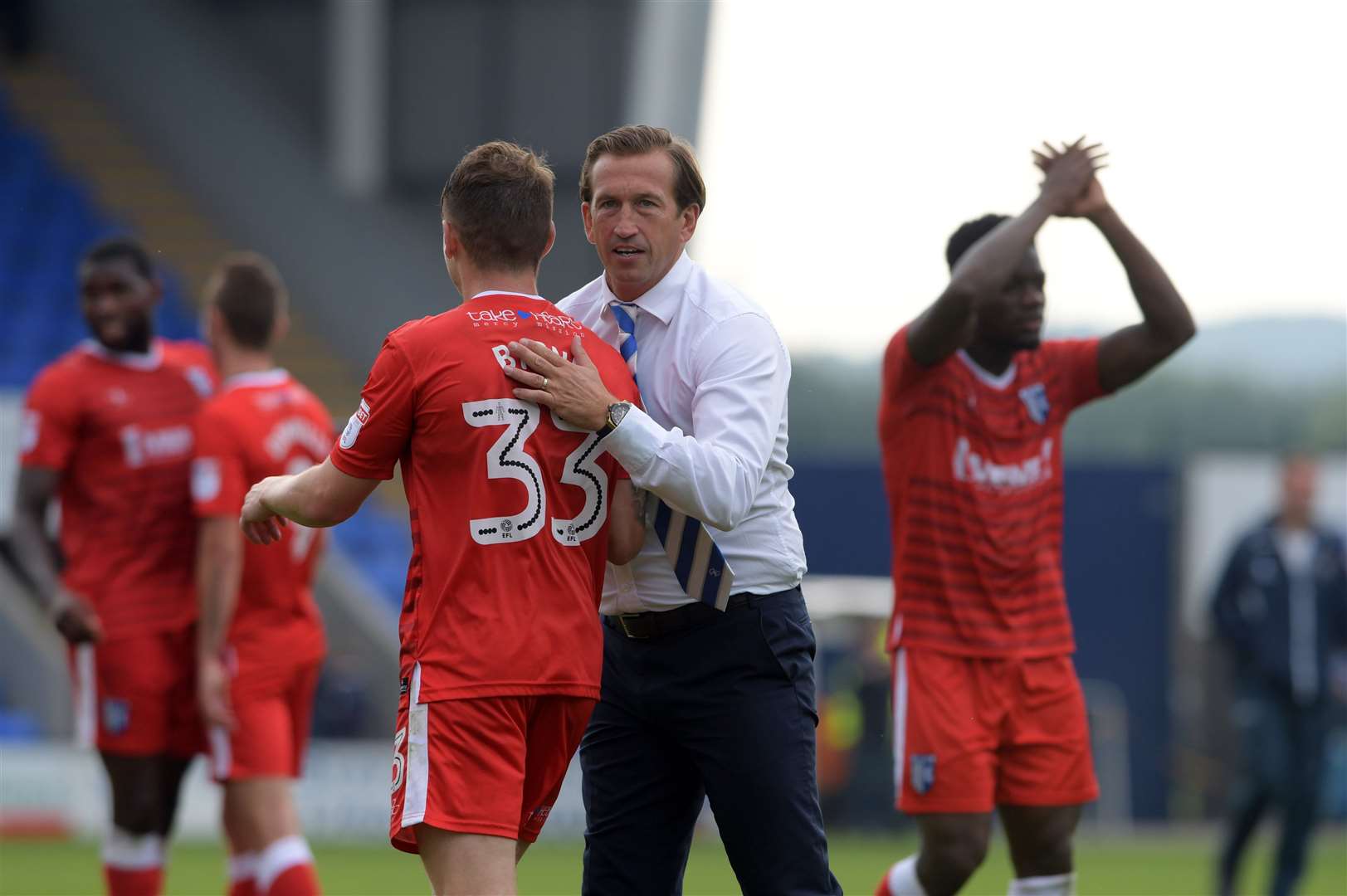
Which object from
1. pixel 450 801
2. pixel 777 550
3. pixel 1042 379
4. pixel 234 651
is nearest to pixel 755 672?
pixel 777 550

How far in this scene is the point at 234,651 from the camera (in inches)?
253

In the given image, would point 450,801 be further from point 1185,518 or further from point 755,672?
point 1185,518

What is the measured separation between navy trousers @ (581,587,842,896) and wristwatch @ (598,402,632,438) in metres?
0.67

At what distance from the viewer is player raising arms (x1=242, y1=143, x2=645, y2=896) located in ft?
13.1

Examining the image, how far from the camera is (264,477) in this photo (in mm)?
6320

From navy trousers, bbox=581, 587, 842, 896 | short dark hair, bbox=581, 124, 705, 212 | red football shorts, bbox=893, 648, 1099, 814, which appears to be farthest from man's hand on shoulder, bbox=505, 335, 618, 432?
red football shorts, bbox=893, 648, 1099, 814

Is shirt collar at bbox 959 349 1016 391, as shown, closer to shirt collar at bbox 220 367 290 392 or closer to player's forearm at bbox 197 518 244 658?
shirt collar at bbox 220 367 290 392

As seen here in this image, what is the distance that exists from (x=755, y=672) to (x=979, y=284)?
1.51 meters

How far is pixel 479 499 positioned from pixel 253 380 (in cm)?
277

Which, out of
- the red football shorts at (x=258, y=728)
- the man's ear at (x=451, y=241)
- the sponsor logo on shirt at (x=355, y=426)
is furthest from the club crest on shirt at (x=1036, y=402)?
the red football shorts at (x=258, y=728)

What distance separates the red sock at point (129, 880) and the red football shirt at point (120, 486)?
2.70 ft

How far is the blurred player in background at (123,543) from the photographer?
6590mm

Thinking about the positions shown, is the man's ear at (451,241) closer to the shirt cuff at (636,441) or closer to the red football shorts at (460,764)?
the shirt cuff at (636,441)

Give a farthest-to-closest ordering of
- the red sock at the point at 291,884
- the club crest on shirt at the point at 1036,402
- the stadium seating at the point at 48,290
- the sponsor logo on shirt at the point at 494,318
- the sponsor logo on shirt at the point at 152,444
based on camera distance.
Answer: the stadium seating at the point at 48,290, the sponsor logo on shirt at the point at 152,444, the red sock at the point at 291,884, the club crest on shirt at the point at 1036,402, the sponsor logo on shirt at the point at 494,318
